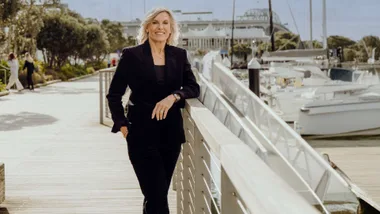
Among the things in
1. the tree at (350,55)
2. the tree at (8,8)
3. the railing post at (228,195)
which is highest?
the tree at (8,8)

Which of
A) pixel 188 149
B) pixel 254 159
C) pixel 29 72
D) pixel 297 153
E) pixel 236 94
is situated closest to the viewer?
pixel 254 159

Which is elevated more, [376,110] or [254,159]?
[254,159]

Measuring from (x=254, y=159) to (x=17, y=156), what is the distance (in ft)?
22.0

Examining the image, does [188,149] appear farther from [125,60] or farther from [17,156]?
[17,156]

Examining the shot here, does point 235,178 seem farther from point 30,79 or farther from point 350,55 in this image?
point 350,55

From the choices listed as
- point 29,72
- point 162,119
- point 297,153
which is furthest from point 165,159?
point 29,72

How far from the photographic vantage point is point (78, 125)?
1141 cm

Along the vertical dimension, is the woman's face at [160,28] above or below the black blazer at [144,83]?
above

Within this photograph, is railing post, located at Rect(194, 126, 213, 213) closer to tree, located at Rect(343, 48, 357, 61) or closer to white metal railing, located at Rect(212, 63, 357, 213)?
white metal railing, located at Rect(212, 63, 357, 213)

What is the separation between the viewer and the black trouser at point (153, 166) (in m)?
3.08

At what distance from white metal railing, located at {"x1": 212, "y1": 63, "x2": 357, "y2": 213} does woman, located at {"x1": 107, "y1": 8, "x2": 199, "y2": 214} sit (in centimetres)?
236

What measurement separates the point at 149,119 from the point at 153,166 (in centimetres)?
24

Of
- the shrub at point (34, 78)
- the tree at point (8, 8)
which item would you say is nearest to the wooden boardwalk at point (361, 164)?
the tree at point (8, 8)

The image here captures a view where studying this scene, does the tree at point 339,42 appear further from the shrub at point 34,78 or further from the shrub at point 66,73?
the shrub at point 34,78
